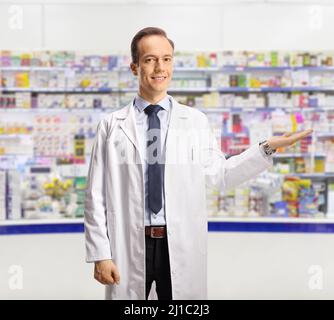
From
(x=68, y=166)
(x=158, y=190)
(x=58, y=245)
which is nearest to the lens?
(x=158, y=190)

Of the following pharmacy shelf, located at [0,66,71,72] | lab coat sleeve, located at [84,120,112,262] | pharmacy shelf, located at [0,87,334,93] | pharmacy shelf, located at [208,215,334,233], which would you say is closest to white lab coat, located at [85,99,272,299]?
lab coat sleeve, located at [84,120,112,262]

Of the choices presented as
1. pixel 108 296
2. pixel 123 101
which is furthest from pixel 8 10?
pixel 108 296

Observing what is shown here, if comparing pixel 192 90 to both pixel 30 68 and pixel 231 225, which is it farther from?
pixel 30 68

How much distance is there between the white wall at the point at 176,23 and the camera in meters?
4.28

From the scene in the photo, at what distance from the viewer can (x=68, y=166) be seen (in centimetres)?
423

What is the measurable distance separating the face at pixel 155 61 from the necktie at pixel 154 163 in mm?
133

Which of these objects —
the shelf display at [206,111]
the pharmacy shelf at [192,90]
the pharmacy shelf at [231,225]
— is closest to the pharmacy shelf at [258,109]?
the shelf display at [206,111]

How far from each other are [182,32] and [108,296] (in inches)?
113

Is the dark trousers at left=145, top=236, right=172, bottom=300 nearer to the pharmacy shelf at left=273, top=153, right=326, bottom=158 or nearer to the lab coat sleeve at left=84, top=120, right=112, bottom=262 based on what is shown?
the lab coat sleeve at left=84, top=120, right=112, bottom=262

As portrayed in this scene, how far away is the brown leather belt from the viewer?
2.03m

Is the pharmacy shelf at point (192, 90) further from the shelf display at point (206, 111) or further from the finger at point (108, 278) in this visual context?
the finger at point (108, 278)

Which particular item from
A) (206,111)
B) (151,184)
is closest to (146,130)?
(151,184)

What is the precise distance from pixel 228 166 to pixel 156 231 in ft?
1.38

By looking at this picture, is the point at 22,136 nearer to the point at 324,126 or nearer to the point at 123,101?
the point at 123,101
